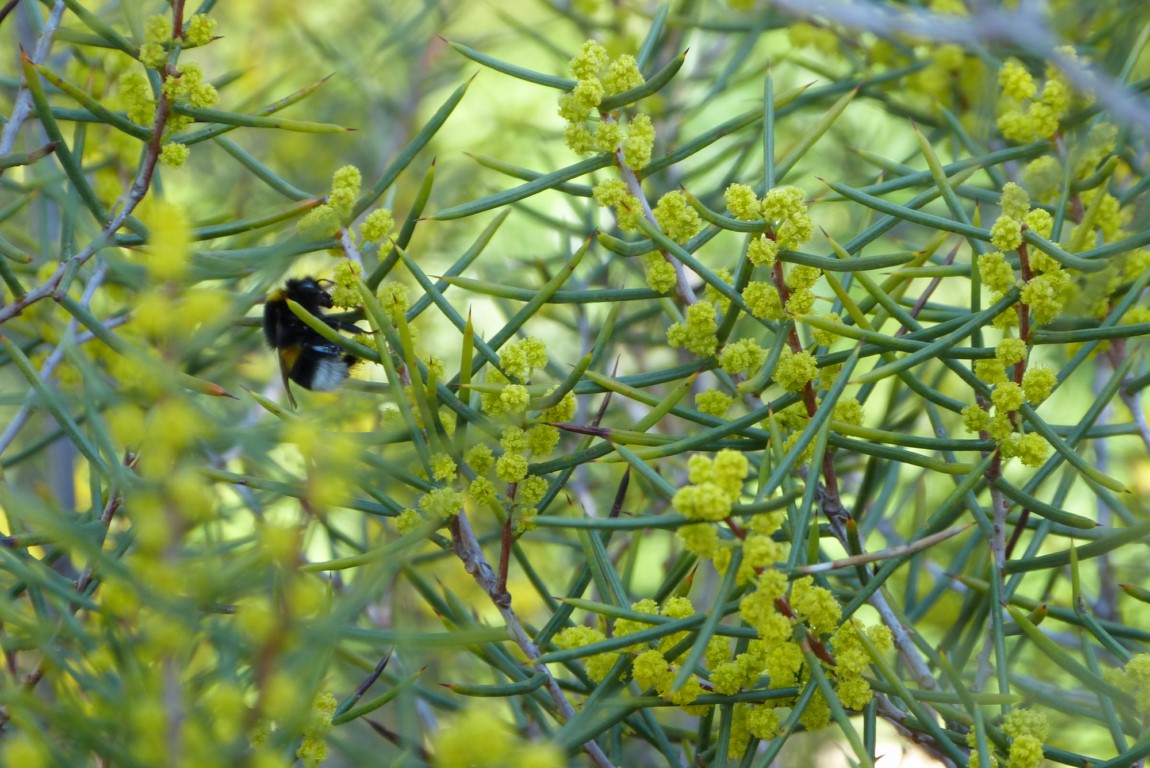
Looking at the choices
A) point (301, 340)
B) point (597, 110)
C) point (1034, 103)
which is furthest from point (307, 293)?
point (1034, 103)

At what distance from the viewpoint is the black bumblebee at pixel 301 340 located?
1.24m

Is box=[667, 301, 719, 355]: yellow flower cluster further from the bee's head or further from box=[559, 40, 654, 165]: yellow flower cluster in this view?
the bee's head

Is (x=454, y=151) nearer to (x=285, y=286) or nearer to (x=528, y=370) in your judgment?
(x=285, y=286)

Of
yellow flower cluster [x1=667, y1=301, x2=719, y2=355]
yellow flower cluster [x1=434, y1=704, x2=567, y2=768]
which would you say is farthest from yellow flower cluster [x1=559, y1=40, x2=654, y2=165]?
yellow flower cluster [x1=434, y1=704, x2=567, y2=768]

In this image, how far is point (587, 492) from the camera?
143 centimetres

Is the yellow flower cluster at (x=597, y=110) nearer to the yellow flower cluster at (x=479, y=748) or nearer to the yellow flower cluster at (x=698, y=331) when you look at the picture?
the yellow flower cluster at (x=698, y=331)

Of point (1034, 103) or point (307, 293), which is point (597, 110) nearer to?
point (1034, 103)

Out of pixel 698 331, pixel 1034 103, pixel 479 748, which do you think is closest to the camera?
pixel 479 748

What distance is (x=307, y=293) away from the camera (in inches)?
49.9

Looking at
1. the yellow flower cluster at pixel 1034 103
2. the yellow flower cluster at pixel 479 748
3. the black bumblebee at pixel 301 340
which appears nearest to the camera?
the yellow flower cluster at pixel 479 748

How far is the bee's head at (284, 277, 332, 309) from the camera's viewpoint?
126cm

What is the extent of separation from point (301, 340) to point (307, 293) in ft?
0.23

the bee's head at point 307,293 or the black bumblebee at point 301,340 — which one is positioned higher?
the bee's head at point 307,293

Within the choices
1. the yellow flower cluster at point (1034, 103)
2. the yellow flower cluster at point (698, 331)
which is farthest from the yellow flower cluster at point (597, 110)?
the yellow flower cluster at point (1034, 103)
